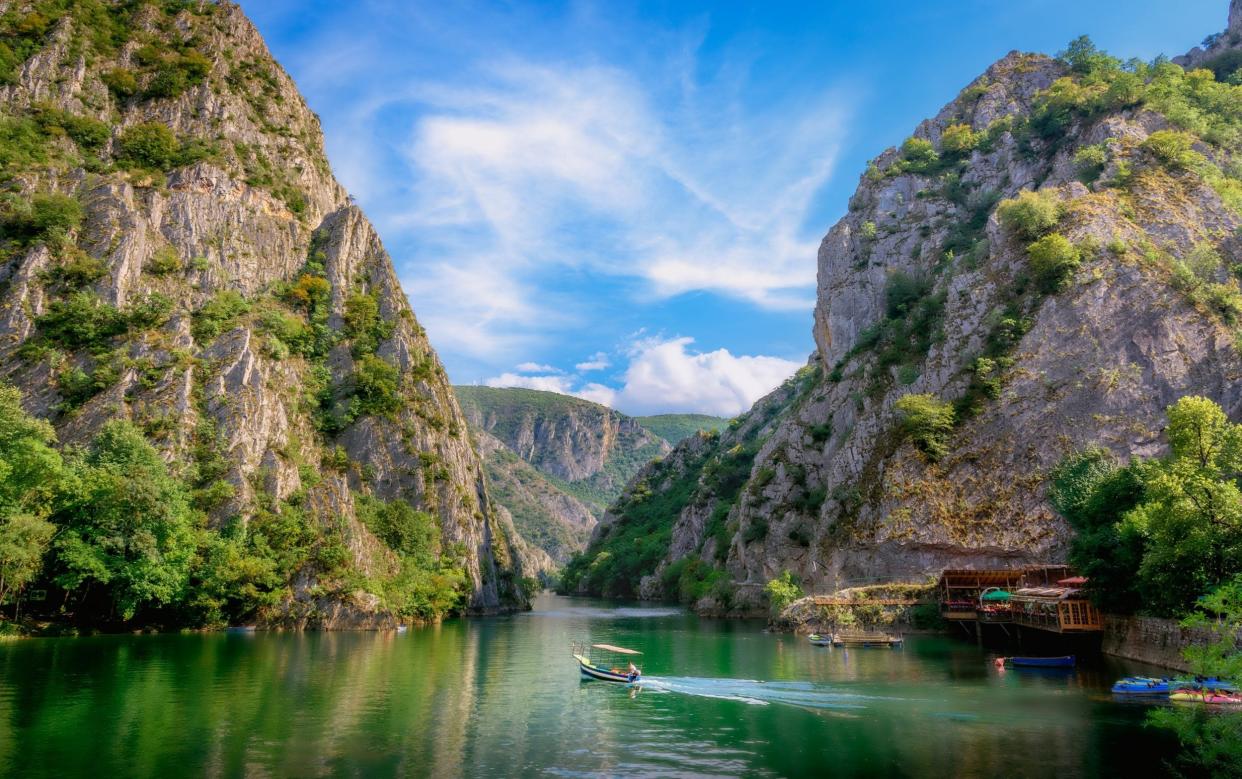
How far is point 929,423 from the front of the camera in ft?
263

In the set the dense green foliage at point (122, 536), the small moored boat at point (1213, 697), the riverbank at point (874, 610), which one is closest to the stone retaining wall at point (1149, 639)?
the small moored boat at point (1213, 697)

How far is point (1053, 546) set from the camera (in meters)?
69.2

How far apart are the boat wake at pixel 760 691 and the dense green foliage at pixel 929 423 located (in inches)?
1824

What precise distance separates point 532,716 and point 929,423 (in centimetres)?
6190

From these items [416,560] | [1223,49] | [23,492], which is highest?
[1223,49]

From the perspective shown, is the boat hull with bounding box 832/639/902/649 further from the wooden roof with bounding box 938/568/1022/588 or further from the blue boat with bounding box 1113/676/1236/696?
the blue boat with bounding box 1113/676/1236/696

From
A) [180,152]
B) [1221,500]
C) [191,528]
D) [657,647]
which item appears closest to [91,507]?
[191,528]

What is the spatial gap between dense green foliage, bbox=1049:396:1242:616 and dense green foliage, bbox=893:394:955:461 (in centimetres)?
2225

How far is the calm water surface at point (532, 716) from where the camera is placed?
77.0ft

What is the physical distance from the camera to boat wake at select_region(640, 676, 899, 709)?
35.4 meters

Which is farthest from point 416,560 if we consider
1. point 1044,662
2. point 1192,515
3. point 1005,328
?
point 1192,515

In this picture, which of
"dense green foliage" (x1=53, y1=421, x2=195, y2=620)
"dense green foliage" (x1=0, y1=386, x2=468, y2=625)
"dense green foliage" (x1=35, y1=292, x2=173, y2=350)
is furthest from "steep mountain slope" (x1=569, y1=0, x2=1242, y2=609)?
"dense green foliage" (x1=35, y1=292, x2=173, y2=350)

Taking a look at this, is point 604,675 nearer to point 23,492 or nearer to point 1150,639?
point 1150,639

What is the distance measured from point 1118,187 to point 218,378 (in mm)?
107549
